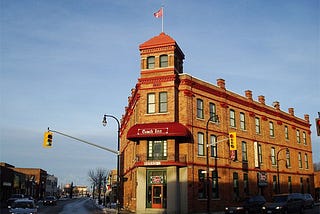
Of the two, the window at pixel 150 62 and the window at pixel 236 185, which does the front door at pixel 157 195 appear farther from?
the window at pixel 150 62

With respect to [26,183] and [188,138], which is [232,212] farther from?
[26,183]

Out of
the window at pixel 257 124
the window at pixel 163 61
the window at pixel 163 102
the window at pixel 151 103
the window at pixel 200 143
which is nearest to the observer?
the window at pixel 163 102

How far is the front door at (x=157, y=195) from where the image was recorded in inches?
1426

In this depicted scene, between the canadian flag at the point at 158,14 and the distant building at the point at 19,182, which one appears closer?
the canadian flag at the point at 158,14

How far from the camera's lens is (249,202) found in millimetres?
35781

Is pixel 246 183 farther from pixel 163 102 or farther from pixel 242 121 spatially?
pixel 163 102

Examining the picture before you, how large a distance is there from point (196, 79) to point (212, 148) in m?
7.91

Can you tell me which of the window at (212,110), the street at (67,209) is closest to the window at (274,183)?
the window at (212,110)

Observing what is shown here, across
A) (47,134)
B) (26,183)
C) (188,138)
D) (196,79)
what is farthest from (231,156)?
(26,183)

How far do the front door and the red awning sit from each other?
5.18 m

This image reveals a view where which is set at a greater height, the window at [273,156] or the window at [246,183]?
the window at [273,156]

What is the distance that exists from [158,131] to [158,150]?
7.74 feet

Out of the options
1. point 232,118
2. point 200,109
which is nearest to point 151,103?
point 200,109

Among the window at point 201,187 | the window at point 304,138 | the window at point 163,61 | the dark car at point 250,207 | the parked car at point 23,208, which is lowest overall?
the dark car at point 250,207
